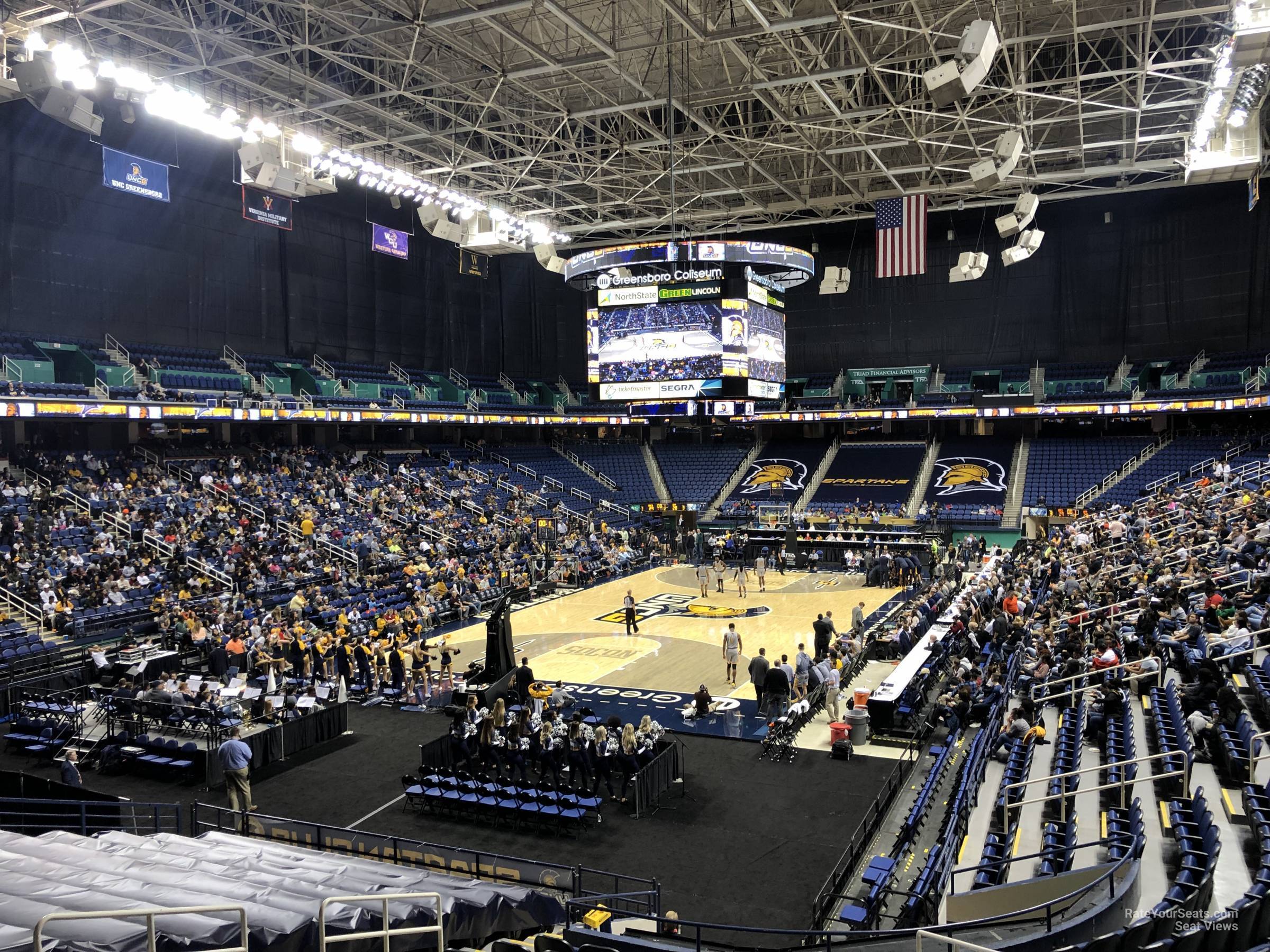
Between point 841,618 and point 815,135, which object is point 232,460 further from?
point 815,135

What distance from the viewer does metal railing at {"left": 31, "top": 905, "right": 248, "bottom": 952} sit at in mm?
4039

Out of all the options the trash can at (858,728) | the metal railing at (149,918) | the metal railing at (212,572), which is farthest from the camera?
the metal railing at (212,572)

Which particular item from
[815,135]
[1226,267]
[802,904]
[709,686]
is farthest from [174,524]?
[1226,267]

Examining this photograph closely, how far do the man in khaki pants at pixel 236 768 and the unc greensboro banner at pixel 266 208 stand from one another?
20.5m

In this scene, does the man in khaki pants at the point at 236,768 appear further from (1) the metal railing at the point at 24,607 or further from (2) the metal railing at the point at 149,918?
(1) the metal railing at the point at 24,607

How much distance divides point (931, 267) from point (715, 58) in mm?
23157

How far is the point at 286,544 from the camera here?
2662 centimetres

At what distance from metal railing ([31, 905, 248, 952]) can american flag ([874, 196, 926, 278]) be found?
30420 millimetres

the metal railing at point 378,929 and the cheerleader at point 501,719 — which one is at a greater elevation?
the metal railing at point 378,929

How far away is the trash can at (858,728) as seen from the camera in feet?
49.6

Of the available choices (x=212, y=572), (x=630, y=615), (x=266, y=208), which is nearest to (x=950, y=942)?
(x=630, y=615)

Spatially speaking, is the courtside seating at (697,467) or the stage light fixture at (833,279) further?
the courtside seating at (697,467)

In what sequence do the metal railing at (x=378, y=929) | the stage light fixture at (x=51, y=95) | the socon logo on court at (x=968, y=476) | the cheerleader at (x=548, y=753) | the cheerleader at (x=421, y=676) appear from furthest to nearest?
the socon logo on court at (x=968, y=476) < the cheerleader at (x=421, y=676) < the stage light fixture at (x=51, y=95) < the cheerleader at (x=548, y=753) < the metal railing at (x=378, y=929)

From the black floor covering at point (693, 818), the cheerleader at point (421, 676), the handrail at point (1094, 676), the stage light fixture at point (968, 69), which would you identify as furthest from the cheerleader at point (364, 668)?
the stage light fixture at point (968, 69)
